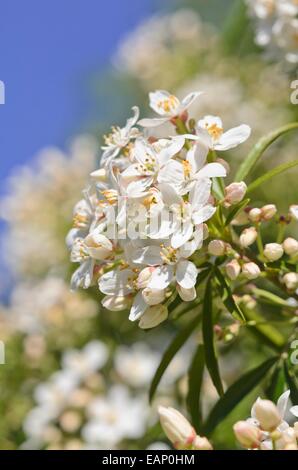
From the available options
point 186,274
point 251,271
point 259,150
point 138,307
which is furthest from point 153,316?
point 259,150

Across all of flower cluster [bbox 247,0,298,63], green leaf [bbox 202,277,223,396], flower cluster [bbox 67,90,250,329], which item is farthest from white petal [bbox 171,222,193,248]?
flower cluster [bbox 247,0,298,63]

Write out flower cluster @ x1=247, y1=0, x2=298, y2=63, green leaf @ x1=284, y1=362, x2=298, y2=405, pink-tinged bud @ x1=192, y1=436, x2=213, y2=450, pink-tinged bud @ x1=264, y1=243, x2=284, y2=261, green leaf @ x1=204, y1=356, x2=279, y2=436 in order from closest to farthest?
pink-tinged bud @ x1=192, y1=436, x2=213, y2=450, pink-tinged bud @ x1=264, y1=243, x2=284, y2=261, green leaf @ x1=284, y1=362, x2=298, y2=405, green leaf @ x1=204, y1=356, x2=279, y2=436, flower cluster @ x1=247, y1=0, x2=298, y2=63

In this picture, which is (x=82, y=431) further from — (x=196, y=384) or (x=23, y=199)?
(x=23, y=199)

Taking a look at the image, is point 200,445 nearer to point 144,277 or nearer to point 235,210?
point 144,277

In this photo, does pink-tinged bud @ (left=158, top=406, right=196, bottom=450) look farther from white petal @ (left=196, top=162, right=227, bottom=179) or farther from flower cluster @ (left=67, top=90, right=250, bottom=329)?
white petal @ (left=196, top=162, right=227, bottom=179)

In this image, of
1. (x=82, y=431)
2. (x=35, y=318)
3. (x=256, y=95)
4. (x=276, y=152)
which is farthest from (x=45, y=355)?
(x=256, y=95)

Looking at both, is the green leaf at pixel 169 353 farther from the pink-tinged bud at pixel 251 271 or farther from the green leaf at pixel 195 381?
the pink-tinged bud at pixel 251 271
